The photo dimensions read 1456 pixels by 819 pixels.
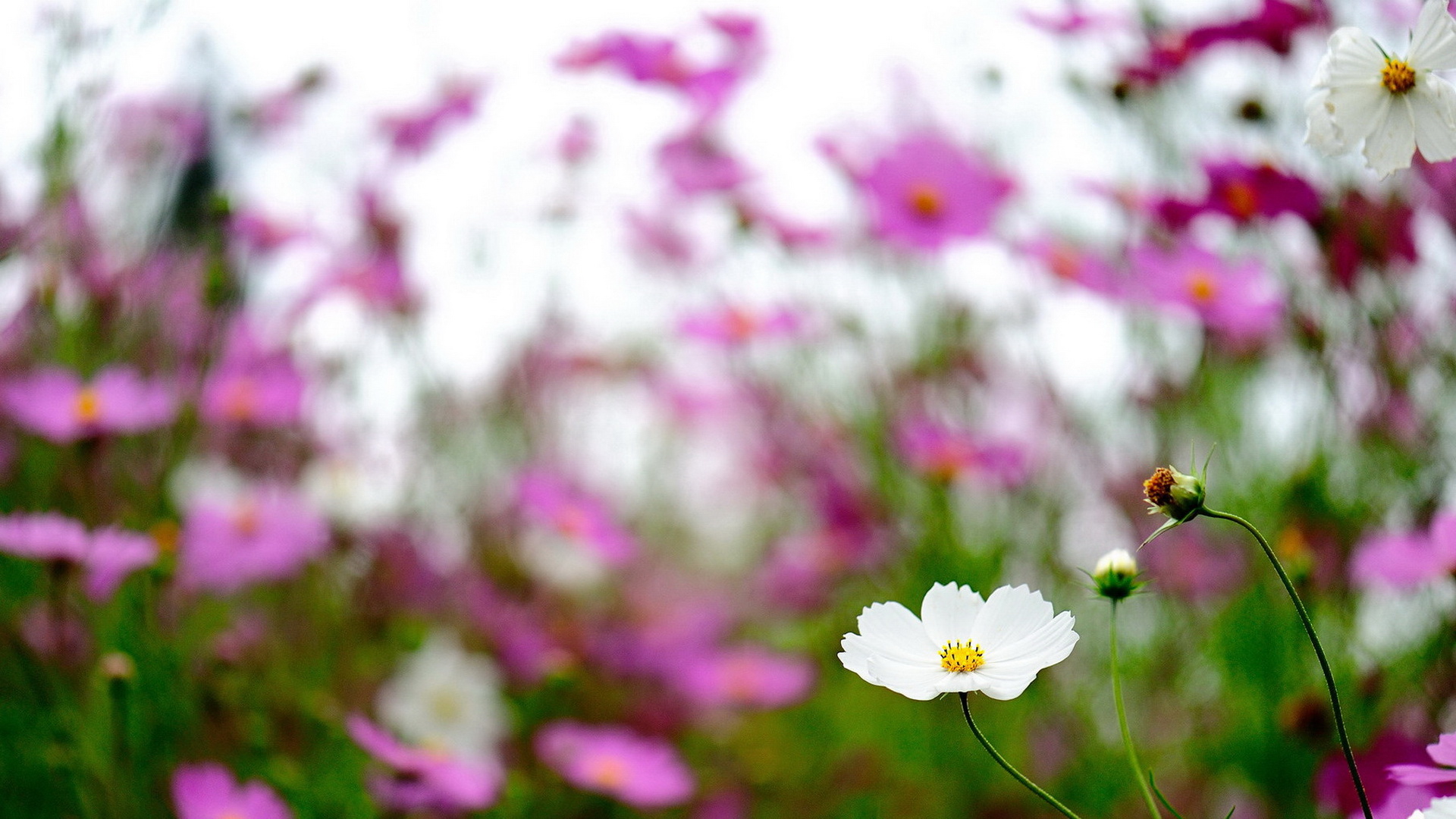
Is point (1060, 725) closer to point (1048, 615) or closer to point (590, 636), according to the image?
point (590, 636)

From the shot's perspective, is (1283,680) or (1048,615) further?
(1283,680)

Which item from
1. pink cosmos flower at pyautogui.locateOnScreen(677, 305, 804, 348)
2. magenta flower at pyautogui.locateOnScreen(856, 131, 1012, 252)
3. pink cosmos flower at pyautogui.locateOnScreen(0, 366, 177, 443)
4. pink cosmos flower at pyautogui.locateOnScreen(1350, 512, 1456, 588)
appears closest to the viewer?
pink cosmos flower at pyautogui.locateOnScreen(1350, 512, 1456, 588)

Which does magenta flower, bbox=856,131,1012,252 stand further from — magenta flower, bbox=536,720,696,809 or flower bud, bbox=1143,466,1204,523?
flower bud, bbox=1143,466,1204,523

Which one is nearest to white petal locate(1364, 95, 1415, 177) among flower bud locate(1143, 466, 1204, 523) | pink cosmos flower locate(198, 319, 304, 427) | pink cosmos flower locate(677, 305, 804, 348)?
flower bud locate(1143, 466, 1204, 523)

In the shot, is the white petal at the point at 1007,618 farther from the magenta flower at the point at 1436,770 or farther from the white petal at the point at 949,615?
the magenta flower at the point at 1436,770

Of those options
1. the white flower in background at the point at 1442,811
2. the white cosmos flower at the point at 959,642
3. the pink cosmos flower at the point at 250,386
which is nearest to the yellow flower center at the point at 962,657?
the white cosmos flower at the point at 959,642

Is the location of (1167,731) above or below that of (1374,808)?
above

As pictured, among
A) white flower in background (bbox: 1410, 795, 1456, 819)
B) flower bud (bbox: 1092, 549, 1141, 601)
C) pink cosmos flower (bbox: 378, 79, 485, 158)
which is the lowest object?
white flower in background (bbox: 1410, 795, 1456, 819)

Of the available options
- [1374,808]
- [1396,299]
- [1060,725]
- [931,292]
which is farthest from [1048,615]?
[931,292]

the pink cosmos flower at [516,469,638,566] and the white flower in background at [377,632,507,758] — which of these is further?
the pink cosmos flower at [516,469,638,566]
